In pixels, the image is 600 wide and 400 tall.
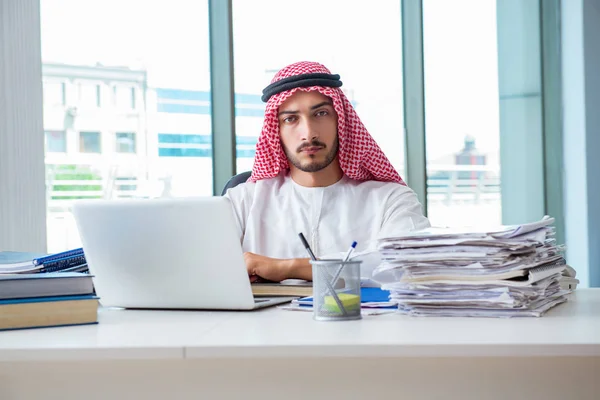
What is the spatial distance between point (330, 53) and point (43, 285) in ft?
10.7

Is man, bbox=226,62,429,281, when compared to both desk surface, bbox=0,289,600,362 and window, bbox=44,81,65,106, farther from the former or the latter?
window, bbox=44,81,65,106

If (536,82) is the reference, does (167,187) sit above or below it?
below

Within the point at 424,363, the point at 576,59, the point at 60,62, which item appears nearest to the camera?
the point at 424,363

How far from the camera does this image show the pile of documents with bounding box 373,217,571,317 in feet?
4.90

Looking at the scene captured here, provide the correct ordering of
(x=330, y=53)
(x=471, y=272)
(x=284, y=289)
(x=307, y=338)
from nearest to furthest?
(x=307, y=338)
(x=471, y=272)
(x=284, y=289)
(x=330, y=53)

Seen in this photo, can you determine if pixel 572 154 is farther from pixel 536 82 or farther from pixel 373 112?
pixel 373 112

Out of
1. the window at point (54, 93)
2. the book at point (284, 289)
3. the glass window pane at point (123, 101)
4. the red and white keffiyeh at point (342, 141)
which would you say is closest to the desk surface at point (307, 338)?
the book at point (284, 289)

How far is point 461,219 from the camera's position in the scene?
5.06 m

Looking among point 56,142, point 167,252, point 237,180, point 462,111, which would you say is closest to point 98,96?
point 56,142

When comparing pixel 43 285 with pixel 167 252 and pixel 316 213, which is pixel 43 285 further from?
pixel 316 213

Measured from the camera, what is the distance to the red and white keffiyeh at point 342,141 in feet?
9.29

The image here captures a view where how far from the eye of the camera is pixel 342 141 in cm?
287

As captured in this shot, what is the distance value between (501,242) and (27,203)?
287 centimetres

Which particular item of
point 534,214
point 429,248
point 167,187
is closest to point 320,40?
point 167,187
